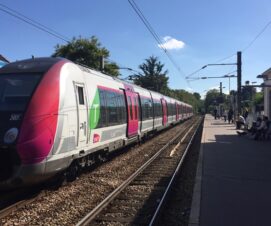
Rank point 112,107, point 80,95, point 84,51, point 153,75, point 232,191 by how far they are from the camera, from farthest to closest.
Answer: point 153,75
point 84,51
point 112,107
point 80,95
point 232,191

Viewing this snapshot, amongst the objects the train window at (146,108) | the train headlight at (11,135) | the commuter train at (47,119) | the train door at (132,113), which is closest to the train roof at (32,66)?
the commuter train at (47,119)

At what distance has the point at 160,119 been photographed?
1235 inches

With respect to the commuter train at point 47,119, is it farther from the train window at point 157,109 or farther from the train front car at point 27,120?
the train window at point 157,109

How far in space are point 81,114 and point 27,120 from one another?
218 centimetres

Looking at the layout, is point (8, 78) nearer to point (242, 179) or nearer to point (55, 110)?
point (55, 110)

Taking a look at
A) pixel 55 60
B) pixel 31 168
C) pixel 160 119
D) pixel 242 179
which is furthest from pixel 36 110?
pixel 160 119

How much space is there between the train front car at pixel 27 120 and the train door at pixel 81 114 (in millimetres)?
931

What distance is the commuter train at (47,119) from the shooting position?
890cm

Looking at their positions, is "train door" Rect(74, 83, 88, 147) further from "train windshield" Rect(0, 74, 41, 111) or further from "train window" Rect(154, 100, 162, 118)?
"train window" Rect(154, 100, 162, 118)

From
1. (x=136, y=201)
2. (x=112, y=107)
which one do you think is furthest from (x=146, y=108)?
(x=136, y=201)

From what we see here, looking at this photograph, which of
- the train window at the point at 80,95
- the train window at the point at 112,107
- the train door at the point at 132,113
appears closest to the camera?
the train window at the point at 80,95

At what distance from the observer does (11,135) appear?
8914mm

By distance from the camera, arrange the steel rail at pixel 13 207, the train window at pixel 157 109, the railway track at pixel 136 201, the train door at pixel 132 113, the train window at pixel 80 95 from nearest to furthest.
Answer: the railway track at pixel 136 201 → the steel rail at pixel 13 207 → the train window at pixel 80 95 → the train door at pixel 132 113 → the train window at pixel 157 109

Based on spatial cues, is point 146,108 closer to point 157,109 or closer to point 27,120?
point 157,109
